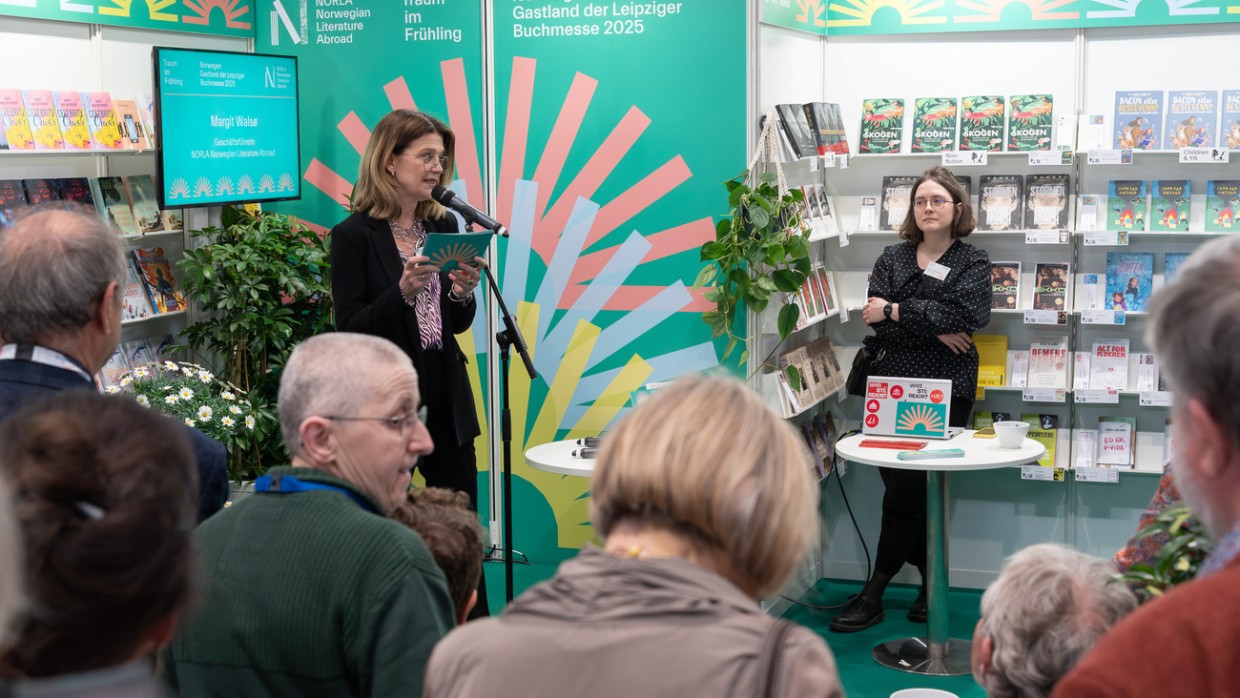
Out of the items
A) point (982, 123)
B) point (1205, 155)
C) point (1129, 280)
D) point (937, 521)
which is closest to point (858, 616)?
point (937, 521)

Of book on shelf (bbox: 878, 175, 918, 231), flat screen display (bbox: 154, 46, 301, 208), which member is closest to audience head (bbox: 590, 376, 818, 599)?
flat screen display (bbox: 154, 46, 301, 208)

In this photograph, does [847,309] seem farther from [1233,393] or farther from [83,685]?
[83,685]

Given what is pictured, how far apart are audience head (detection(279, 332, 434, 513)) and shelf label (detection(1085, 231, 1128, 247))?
13.3ft

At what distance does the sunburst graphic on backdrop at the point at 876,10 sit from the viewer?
5.75 metres

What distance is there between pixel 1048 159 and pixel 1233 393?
4.40 meters

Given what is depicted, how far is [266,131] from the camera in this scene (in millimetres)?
5762

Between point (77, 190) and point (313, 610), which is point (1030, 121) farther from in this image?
point (313, 610)

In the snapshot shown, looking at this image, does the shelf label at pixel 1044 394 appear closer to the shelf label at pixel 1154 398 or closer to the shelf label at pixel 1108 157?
the shelf label at pixel 1154 398

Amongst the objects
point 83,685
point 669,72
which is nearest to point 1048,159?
point 669,72

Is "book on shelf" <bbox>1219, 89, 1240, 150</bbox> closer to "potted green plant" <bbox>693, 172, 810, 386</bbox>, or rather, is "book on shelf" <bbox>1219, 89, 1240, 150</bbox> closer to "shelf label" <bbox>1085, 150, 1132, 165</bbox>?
"shelf label" <bbox>1085, 150, 1132, 165</bbox>

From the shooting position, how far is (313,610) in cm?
189

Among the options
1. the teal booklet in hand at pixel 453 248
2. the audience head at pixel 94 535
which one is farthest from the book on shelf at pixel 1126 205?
the audience head at pixel 94 535

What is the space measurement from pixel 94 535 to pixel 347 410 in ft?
2.87

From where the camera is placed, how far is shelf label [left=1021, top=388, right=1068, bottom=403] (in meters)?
→ 5.54
